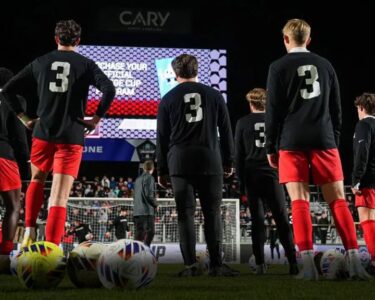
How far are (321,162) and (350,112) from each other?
18.1 m

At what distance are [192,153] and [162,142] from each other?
0.96 feet

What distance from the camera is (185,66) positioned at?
5.06 m

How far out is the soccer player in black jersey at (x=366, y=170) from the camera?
530 centimetres

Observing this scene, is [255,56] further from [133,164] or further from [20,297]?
[20,297]

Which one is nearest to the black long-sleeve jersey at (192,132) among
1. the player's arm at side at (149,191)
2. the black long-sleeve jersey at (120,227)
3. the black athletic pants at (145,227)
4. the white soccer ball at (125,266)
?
the white soccer ball at (125,266)

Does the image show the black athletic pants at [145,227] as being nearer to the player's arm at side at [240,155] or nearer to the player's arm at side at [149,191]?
the player's arm at side at [149,191]

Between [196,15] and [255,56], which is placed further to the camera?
[255,56]

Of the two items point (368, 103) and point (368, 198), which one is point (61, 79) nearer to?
point (368, 103)

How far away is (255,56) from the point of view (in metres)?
22.0

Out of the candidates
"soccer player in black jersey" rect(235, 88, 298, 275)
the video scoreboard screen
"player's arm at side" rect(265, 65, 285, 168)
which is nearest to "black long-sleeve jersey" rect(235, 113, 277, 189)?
"soccer player in black jersey" rect(235, 88, 298, 275)

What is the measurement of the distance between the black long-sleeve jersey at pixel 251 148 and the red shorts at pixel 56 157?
187 cm

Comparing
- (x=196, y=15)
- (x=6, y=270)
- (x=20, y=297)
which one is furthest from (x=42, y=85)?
(x=196, y=15)

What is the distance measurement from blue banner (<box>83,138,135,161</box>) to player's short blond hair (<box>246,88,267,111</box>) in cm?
1023

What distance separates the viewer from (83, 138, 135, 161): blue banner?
52.3 feet
